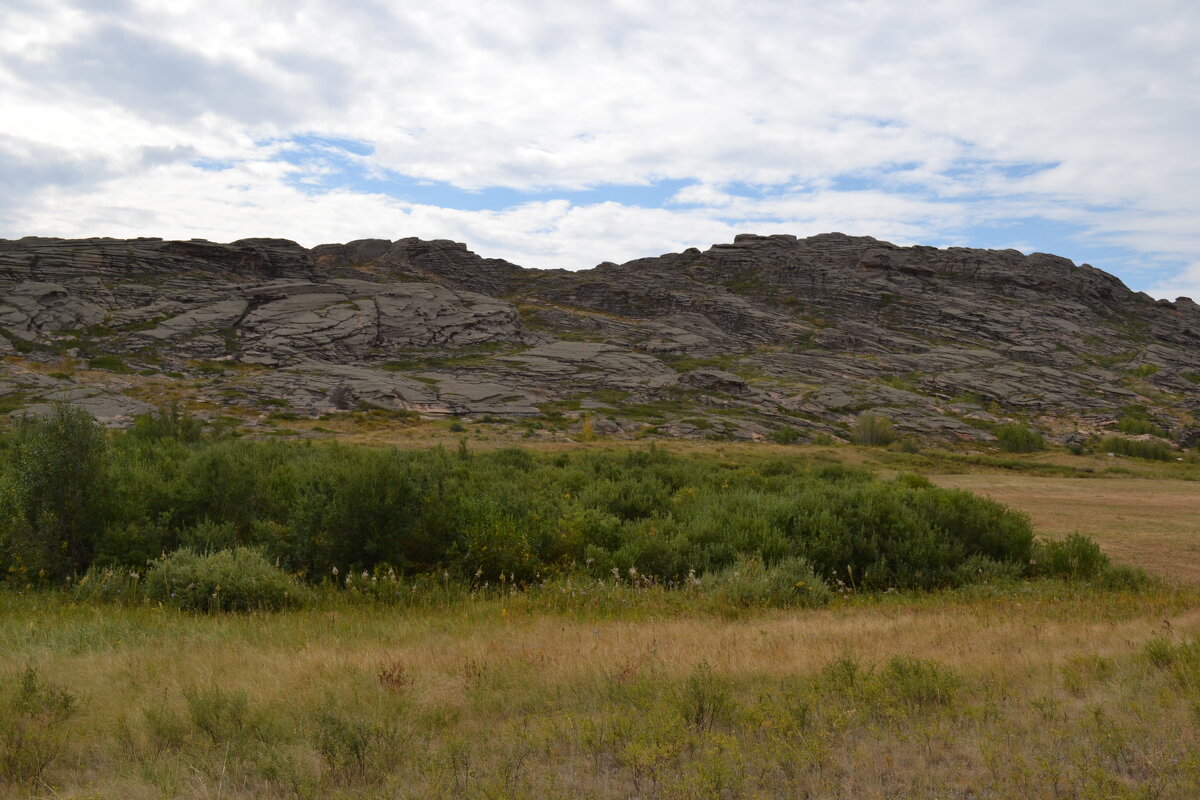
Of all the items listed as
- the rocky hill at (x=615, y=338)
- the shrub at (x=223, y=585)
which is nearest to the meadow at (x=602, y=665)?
the shrub at (x=223, y=585)

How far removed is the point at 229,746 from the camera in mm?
4598

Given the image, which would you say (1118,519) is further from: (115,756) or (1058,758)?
(115,756)

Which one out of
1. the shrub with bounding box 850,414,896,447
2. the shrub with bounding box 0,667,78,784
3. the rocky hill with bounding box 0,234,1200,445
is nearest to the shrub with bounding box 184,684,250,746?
the shrub with bounding box 0,667,78,784

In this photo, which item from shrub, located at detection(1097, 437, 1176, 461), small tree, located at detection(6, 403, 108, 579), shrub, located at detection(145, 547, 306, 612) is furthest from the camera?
shrub, located at detection(1097, 437, 1176, 461)

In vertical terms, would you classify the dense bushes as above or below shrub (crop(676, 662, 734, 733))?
below

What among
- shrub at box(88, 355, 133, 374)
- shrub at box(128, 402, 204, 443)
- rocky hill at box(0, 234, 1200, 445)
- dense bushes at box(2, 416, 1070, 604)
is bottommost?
shrub at box(128, 402, 204, 443)

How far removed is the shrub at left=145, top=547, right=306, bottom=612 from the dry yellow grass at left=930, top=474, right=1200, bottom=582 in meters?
14.8

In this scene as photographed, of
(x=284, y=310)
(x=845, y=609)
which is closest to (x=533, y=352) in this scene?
(x=284, y=310)

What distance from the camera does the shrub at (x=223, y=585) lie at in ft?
29.7

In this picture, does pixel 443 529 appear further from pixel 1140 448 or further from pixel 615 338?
pixel 615 338

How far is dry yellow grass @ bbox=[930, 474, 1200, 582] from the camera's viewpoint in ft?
48.4

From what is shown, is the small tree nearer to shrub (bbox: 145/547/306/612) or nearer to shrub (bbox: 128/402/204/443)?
shrub (bbox: 145/547/306/612)

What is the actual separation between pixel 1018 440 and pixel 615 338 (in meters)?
53.1

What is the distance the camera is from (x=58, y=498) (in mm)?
11922
